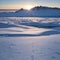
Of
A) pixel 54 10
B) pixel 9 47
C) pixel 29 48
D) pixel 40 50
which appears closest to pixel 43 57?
pixel 40 50

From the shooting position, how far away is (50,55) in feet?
11.8

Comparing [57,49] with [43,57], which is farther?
[57,49]

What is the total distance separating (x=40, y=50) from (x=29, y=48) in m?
0.31

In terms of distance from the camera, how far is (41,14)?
17.2 metres

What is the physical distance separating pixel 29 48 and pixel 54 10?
47.1 ft

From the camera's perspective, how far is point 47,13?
57.9 ft

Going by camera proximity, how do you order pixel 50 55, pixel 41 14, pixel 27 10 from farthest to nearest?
pixel 27 10
pixel 41 14
pixel 50 55

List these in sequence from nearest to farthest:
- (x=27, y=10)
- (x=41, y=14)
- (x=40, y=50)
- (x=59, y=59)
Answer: (x=59, y=59) < (x=40, y=50) < (x=41, y=14) < (x=27, y=10)

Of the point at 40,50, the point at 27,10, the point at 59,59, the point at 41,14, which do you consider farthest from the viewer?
the point at 27,10

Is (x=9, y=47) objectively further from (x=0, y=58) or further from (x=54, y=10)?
(x=54, y=10)

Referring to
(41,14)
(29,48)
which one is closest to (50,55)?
(29,48)

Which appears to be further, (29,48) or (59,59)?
(29,48)

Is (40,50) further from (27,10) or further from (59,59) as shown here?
(27,10)

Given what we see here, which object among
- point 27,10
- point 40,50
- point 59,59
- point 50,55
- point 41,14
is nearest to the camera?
point 59,59
